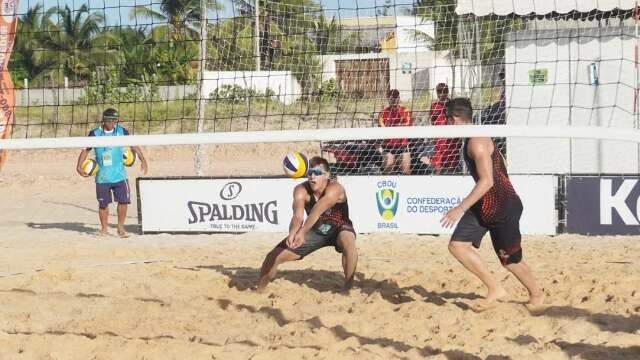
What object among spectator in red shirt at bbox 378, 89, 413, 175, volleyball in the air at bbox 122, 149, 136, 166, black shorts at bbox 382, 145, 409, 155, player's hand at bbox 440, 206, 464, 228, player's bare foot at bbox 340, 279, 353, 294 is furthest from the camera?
black shorts at bbox 382, 145, 409, 155

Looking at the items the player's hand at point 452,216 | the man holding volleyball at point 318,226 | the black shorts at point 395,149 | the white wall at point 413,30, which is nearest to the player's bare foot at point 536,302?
the player's hand at point 452,216

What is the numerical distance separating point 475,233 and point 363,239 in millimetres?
3482

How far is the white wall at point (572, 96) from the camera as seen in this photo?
11266mm

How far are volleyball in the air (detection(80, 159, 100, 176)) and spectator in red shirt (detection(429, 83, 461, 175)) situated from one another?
3.79 m

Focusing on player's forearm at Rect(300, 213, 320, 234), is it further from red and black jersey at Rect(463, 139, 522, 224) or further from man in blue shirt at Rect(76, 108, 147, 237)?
man in blue shirt at Rect(76, 108, 147, 237)

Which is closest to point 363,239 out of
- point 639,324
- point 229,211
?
point 229,211

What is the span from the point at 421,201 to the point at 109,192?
341 cm

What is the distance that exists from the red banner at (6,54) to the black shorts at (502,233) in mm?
4958

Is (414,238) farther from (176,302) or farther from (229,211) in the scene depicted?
(176,302)

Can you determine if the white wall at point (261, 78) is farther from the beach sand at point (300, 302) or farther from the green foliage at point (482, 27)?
the green foliage at point (482, 27)

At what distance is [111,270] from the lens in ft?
26.3

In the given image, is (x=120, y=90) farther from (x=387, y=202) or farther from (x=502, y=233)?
(x=502, y=233)

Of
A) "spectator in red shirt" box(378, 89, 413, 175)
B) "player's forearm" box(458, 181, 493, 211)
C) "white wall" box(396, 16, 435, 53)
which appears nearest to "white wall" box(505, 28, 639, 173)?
"white wall" box(396, 16, 435, 53)

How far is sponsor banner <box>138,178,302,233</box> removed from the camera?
10227 millimetres
